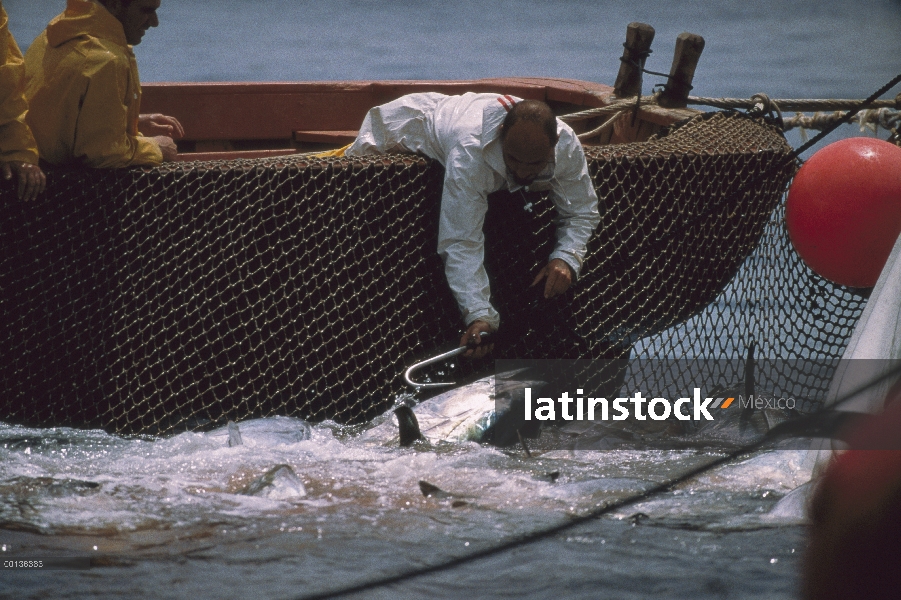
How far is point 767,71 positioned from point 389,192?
15.4 metres

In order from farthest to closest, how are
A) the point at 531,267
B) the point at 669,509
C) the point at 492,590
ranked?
the point at 531,267
the point at 669,509
the point at 492,590

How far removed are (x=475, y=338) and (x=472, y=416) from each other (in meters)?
0.34

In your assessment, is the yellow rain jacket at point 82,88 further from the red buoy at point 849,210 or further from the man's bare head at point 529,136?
the red buoy at point 849,210

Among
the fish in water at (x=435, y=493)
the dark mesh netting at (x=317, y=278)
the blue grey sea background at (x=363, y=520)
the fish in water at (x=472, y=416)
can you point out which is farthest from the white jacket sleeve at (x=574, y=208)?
the fish in water at (x=435, y=493)

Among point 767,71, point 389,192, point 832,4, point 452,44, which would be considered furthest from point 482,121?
point 832,4

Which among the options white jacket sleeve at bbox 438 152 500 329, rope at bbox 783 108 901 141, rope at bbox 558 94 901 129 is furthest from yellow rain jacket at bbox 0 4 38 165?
rope at bbox 783 108 901 141

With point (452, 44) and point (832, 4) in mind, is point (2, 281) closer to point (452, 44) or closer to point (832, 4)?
point (452, 44)

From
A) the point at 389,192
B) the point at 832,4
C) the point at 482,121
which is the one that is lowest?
the point at 389,192

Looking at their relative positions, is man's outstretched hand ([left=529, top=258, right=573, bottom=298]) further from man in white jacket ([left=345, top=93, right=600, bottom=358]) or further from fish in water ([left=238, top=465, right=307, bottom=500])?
fish in water ([left=238, top=465, right=307, bottom=500])

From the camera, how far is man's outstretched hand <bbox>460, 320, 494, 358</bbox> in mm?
4121

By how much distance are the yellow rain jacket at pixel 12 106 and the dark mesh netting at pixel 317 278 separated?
19 cm

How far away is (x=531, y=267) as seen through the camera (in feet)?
14.7

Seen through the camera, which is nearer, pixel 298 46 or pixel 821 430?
pixel 821 430

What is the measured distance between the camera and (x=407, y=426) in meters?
3.98
